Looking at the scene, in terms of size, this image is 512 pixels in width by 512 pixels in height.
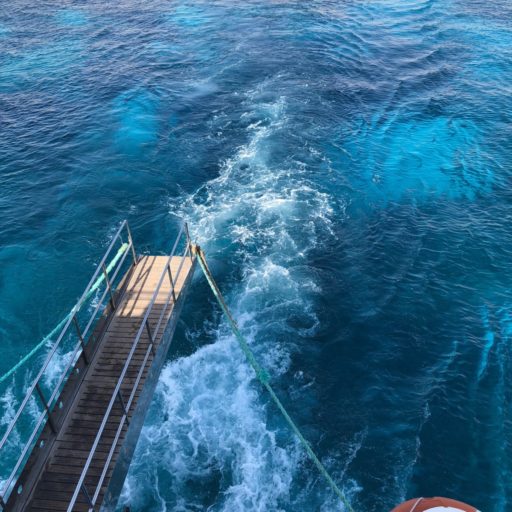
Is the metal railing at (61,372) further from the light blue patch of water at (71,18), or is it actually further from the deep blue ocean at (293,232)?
the light blue patch of water at (71,18)

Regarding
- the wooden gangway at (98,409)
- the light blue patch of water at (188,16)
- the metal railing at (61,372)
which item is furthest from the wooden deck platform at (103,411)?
the light blue patch of water at (188,16)

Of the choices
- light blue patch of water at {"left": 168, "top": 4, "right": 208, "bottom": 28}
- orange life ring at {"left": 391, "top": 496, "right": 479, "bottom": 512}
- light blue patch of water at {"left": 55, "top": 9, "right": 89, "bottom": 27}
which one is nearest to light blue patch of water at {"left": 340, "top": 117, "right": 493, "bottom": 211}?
orange life ring at {"left": 391, "top": 496, "right": 479, "bottom": 512}

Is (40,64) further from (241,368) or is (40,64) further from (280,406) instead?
(280,406)

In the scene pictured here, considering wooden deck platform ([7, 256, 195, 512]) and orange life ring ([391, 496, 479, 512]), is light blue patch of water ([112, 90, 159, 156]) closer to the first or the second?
wooden deck platform ([7, 256, 195, 512])

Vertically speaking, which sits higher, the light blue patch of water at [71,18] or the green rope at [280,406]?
the light blue patch of water at [71,18]

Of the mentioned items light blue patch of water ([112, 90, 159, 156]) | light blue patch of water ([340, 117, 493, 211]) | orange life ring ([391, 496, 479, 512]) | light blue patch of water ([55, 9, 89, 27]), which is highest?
orange life ring ([391, 496, 479, 512])

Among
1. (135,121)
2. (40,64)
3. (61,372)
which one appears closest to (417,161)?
(135,121)
